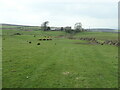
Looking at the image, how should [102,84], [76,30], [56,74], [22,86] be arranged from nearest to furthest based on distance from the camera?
[22,86] → [102,84] → [56,74] → [76,30]

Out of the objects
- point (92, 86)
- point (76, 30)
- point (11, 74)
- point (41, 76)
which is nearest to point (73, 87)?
point (92, 86)

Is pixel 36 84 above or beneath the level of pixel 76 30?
beneath

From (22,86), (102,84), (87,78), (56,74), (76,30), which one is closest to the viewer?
(22,86)

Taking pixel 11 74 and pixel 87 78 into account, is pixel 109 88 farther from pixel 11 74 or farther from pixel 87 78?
pixel 11 74

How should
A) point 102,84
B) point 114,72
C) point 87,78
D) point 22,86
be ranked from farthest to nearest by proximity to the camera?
point 114,72
point 87,78
point 102,84
point 22,86

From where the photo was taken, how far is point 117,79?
1442 cm

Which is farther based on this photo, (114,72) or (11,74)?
(114,72)

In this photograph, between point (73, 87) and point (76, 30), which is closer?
point (73, 87)

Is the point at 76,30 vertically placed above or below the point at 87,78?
above

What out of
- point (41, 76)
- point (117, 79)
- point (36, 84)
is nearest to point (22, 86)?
point (36, 84)

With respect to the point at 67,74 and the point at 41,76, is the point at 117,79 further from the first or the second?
the point at 41,76

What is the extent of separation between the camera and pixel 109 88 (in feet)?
40.1

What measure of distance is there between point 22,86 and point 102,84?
6.77m

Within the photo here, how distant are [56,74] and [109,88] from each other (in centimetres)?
541
